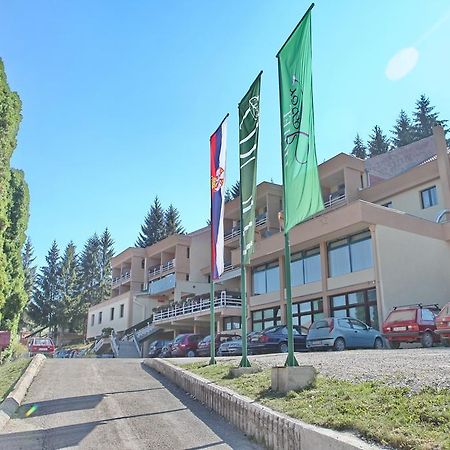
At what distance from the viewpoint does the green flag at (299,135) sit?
8383 mm

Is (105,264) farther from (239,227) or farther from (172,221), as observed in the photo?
(239,227)

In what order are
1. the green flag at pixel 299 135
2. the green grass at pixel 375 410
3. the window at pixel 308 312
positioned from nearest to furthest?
the green grass at pixel 375 410, the green flag at pixel 299 135, the window at pixel 308 312

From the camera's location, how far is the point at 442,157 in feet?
95.2

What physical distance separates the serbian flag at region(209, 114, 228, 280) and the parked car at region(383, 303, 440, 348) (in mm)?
9002

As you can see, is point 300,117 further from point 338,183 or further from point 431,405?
point 338,183

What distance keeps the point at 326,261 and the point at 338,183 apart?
1035 centimetres

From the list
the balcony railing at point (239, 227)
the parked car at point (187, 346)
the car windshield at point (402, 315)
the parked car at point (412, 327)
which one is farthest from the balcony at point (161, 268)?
the parked car at point (412, 327)

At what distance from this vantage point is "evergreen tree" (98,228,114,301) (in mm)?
84812

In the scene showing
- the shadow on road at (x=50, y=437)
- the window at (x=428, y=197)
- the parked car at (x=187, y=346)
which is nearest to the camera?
the shadow on road at (x=50, y=437)

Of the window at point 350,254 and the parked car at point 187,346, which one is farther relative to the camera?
the parked car at point 187,346

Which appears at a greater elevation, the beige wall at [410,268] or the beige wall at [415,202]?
the beige wall at [415,202]

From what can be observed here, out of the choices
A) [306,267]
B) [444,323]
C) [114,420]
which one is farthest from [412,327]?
[114,420]

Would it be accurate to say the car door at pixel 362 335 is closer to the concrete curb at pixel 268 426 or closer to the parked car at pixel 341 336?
the parked car at pixel 341 336

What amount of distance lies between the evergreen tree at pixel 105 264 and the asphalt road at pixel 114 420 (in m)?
74.1
